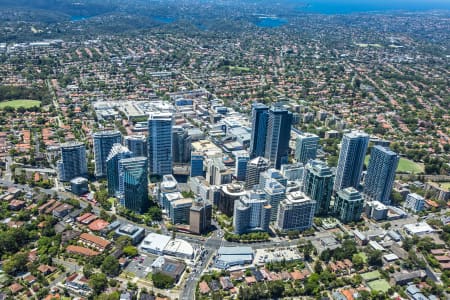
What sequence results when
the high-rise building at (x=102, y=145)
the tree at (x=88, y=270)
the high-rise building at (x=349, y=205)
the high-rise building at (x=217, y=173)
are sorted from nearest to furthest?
the tree at (x=88, y=270)
the high-rise building at (x=349, y=205)
the high-rise building at (x=217, y=173)
the high-rise building at (x=102, y=145)

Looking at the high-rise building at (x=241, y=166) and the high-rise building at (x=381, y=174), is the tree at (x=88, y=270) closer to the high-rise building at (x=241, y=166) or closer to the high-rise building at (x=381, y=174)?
the high-rise building at (x=241, y=166)

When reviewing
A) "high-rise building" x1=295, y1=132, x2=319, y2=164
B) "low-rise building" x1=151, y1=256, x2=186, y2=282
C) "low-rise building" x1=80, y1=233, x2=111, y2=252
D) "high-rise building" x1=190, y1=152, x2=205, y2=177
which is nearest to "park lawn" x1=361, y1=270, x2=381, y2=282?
"low-rise building" x1=151, y1=256, x2=186, y2=282

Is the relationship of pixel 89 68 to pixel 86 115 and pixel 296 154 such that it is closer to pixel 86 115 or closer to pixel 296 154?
pixel 86 115

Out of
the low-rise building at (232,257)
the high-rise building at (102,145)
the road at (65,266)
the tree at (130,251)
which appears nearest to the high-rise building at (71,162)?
the high-rise building at (102,145)

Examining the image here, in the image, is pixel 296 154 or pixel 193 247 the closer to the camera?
pixel 193 247

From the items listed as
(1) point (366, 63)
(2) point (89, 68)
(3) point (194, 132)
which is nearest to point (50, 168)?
(3) point (194, 132)

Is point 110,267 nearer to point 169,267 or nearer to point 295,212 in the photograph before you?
point 169,267

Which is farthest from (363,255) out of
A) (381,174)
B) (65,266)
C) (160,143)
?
(65,266)
